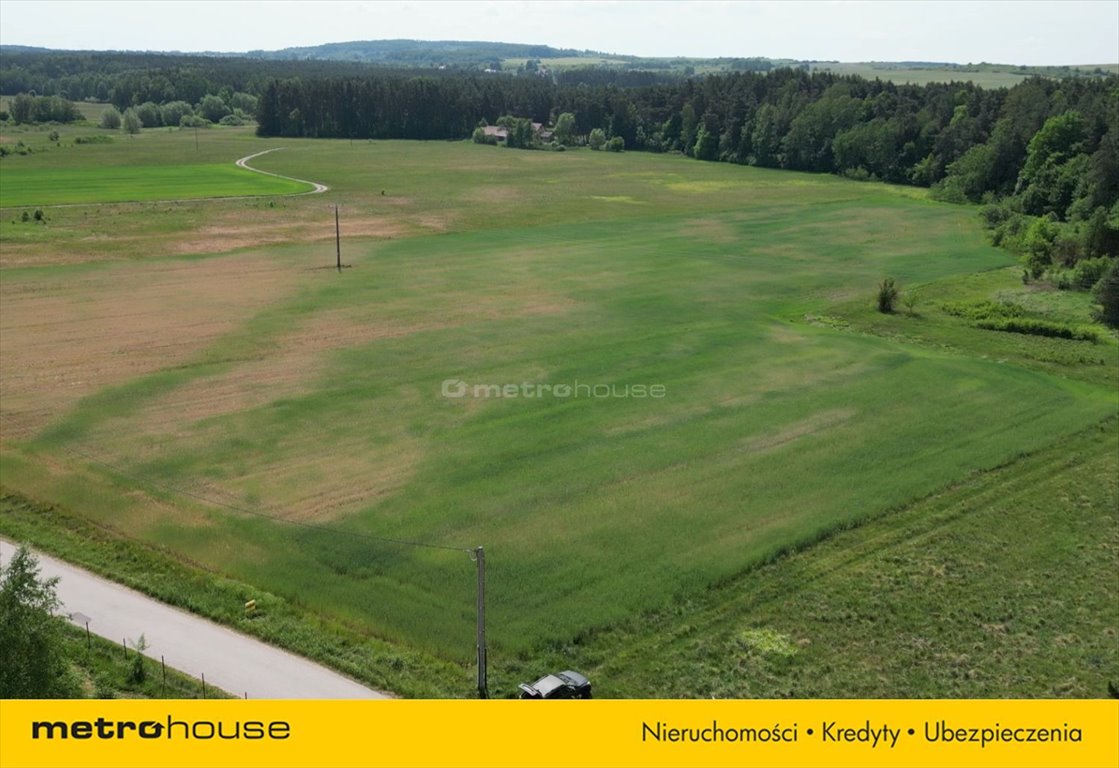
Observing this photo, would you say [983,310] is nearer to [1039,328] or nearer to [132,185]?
[1039,328]

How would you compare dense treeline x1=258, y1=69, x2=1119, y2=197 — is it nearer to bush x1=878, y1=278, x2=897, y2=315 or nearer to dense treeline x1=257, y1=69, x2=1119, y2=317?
dense treeline x1=257, y1=69, x2=1119, y2=317

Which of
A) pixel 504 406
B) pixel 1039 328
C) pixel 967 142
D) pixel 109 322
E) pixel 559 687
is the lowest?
pixel 559 687

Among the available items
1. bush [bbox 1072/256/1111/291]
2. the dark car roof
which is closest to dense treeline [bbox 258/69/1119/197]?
bush [bbox 1072/256/1111/291]

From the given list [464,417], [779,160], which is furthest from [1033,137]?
[464,417]

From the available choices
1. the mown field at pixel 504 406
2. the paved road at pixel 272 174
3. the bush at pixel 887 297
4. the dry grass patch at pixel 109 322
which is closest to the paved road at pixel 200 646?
the mown field at pixel 504 406

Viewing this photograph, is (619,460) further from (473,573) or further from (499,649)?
A: (499,649)

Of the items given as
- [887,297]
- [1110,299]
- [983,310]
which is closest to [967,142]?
[1110,299]
